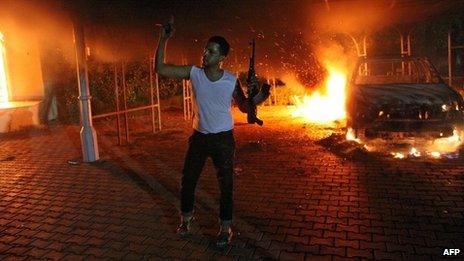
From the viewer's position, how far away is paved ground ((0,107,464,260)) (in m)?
4.06

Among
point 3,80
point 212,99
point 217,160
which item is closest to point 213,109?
point 212,99

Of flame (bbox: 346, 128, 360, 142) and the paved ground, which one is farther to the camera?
flame (bbox: 346, 128, 360, 142)

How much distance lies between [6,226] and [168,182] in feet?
7.41

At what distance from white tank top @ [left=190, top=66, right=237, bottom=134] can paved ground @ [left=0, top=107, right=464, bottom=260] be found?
46.4 inches

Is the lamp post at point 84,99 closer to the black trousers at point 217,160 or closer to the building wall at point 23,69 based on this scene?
→ the black trousers at point 217,160

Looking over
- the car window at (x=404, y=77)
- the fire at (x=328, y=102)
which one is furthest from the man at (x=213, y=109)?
the fire at (x=328, y=102)

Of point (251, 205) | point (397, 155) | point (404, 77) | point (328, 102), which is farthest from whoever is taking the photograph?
point (328, 102)

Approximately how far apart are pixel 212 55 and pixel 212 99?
396 mm

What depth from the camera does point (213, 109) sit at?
3.89 m

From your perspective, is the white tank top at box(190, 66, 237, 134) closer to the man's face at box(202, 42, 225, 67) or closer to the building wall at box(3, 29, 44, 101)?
the man's face at box(202, 42, 225, 67)

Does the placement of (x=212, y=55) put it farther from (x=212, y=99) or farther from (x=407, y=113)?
(x=407, y=113)

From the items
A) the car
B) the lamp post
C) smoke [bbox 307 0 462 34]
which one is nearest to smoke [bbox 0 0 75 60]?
the lamp post

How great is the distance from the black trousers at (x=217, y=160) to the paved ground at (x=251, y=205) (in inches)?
19.5

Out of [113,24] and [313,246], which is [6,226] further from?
[113,24]
